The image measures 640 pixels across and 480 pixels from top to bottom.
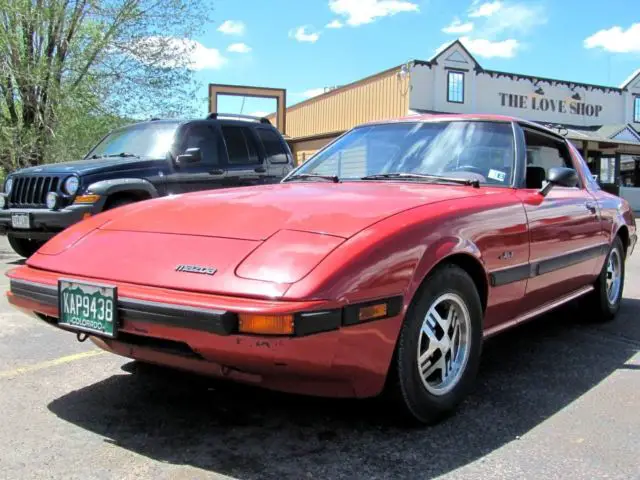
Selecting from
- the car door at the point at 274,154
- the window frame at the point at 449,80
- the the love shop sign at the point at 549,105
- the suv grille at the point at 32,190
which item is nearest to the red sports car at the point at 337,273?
the suv grille at the point at 32,190

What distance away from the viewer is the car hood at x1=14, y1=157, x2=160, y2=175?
689 centimetres

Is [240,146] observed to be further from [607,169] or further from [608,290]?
[607,169]

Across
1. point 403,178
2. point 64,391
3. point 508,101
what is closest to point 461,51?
point 508,101

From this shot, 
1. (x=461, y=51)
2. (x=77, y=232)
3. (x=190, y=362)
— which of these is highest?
(x=461, y=51)

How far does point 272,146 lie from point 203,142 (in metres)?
1.18

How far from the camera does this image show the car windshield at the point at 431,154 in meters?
3.65

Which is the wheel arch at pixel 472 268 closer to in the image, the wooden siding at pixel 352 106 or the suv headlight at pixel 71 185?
the suv headlight at pixel 71 185

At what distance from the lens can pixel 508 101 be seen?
22422mm

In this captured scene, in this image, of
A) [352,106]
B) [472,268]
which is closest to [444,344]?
[472,268]

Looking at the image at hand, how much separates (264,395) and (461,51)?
19.9 metres

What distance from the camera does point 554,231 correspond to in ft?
12.2

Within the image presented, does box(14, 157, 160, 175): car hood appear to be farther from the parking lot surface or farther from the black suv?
the parking lot surface

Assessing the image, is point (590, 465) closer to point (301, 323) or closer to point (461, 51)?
point (301, 323)

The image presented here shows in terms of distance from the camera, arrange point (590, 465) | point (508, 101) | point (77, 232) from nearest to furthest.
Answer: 1. point (590, 465)
2. point (77, 232)
3. point (508, 101)
